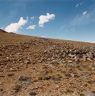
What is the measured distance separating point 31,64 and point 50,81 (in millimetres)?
4896

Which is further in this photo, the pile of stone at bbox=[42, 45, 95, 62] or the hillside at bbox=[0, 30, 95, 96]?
the pile of stone at bbox=[42, 45, 95, 62]

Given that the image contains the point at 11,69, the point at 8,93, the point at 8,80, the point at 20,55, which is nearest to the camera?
the point at 8,93

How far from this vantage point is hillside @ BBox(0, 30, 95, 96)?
45.5 feet

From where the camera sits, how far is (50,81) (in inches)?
614

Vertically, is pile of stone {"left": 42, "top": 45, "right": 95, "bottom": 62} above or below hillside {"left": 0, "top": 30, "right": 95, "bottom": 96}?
above

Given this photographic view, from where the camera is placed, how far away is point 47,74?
1733 centimetres

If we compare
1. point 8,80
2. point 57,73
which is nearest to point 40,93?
point 8,80

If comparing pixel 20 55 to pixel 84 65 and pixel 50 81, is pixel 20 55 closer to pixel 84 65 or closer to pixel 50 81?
pixel 84 65

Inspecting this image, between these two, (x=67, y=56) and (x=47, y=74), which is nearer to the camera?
(x=47, y=74)

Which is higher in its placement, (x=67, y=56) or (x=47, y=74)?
(x=67, y=56)

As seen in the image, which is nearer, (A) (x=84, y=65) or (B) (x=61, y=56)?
(A) (x=84, y=65)

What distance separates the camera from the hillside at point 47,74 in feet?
45.5

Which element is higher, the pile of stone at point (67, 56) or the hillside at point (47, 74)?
the pile of stone at point (67, 56)

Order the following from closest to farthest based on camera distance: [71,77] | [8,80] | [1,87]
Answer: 1. [1,87]
2. [8,80]
3. [71,77]
